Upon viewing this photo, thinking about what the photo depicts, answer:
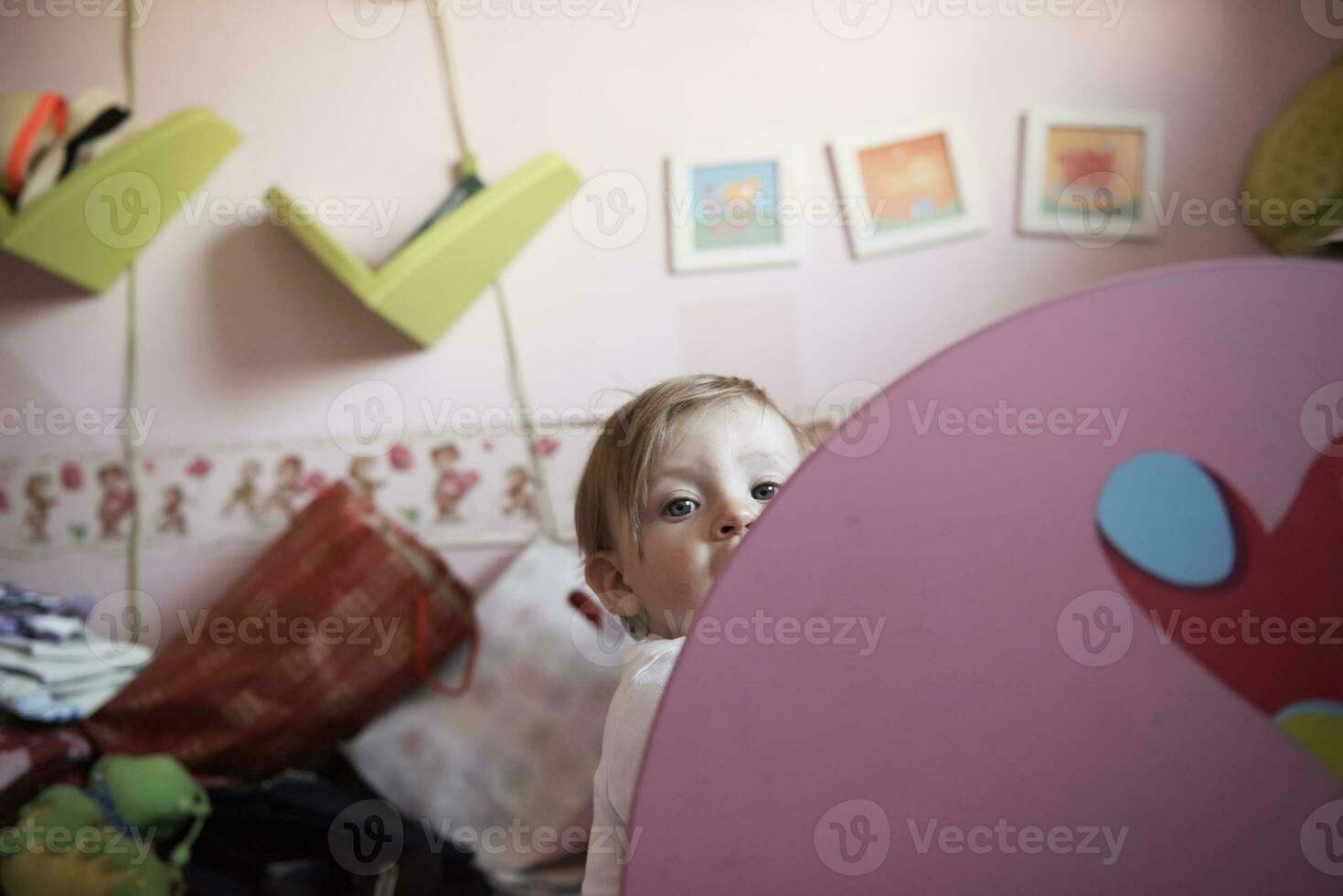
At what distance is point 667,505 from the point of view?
2.91 ft

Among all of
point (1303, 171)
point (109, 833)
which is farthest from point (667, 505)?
point (1303, 171)

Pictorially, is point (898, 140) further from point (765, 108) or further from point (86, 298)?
point (86, 298)

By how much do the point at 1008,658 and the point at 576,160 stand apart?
5.52 ft

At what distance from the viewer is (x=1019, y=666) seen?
0.54m

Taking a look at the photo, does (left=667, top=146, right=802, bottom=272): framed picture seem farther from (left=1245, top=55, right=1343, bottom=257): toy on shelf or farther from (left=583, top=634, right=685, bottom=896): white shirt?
(left=583, top=634, right=685, bottom=896): white shirt

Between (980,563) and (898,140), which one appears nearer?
(980,563)

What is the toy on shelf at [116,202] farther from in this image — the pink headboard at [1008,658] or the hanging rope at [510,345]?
the pink headboard at [1008,658]

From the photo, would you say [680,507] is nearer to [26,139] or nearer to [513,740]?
[513,740]

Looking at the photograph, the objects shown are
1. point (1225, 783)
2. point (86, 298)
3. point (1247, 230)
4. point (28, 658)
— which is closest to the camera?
point (1225, 783)

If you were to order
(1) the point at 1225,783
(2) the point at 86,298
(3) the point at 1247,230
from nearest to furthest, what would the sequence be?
(1) the point at 1225,783
(3) the point at 1247,230
(2) the point at 86,298

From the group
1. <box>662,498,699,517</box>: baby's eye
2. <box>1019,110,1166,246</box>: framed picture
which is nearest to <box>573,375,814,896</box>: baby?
<box>662,498,699,517</box>: baby's eye

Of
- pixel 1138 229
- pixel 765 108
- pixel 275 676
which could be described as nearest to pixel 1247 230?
pixel 1138 229

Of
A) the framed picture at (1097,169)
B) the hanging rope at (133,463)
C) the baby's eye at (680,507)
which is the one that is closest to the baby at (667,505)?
the baby's eye at (680,507)

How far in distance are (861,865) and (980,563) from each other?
0.62 ft
